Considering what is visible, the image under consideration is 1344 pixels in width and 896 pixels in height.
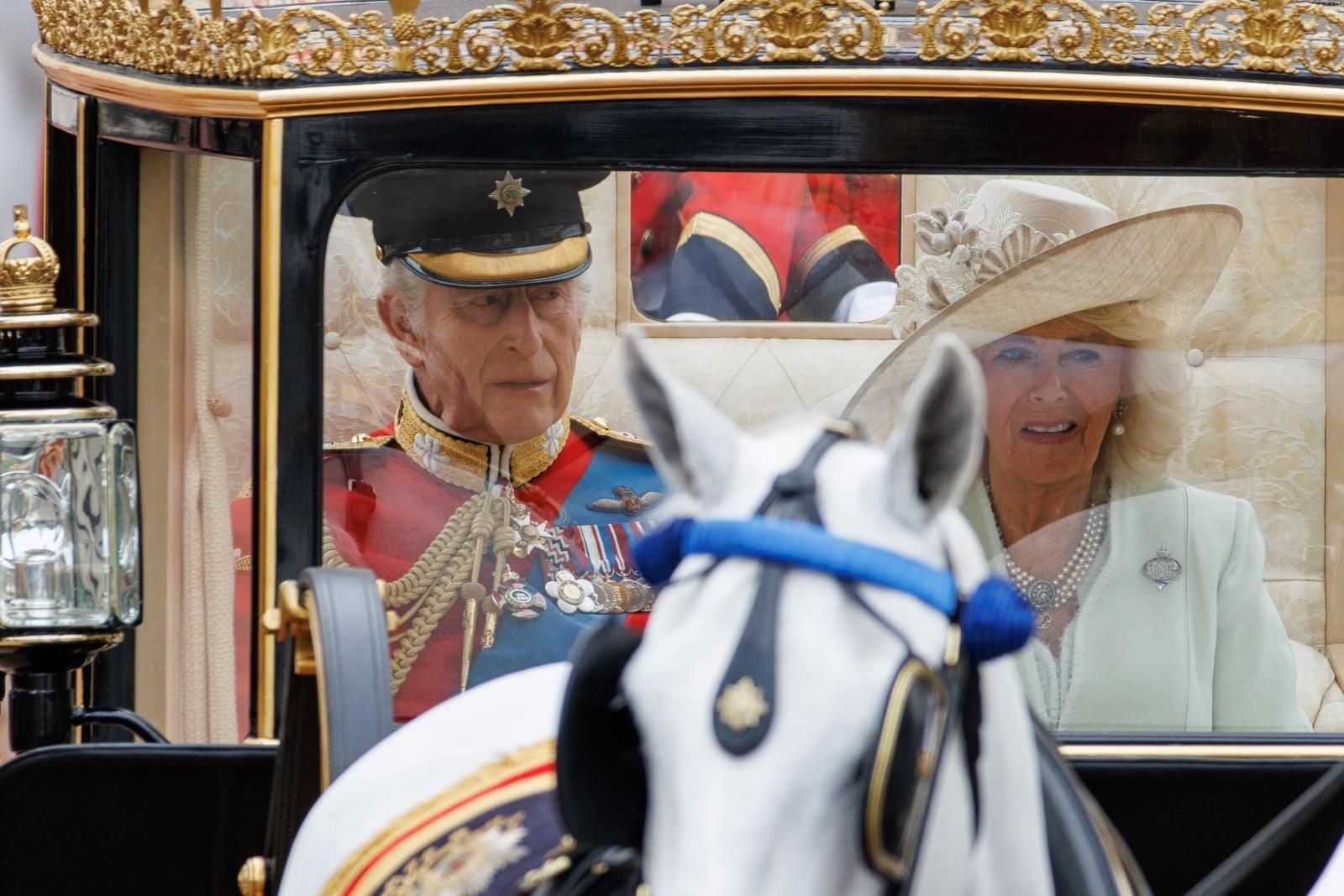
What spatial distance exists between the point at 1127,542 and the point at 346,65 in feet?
2.96

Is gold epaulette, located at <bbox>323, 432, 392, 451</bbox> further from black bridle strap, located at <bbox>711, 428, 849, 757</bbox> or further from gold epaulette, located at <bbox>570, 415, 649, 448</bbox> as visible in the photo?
black bridle strap, located at <bbox>711, 428, 849, 757</bbox>

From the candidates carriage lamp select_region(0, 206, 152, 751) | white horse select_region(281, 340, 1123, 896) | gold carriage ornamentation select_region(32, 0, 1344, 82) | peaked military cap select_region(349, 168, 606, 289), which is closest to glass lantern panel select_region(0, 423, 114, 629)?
carriage lamp select_region(0, 206, 152, 751)

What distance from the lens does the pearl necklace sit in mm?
1757

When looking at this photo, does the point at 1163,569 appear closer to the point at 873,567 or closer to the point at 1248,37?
the point at 1248,37

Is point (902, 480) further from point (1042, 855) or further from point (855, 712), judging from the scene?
point (1042, 855)

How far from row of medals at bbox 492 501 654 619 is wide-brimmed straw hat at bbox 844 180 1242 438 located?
0.28 m

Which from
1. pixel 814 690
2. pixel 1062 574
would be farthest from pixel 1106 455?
pixel 814 690

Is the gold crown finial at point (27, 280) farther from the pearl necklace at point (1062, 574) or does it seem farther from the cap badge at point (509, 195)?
the pearl necklace at point (1062, 574)

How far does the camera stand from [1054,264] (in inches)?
69.5

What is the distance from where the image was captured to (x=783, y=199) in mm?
1759

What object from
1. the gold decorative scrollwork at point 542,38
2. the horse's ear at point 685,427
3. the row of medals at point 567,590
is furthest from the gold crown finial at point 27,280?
the horse's ear at point 685,427

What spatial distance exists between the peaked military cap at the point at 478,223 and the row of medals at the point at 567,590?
24 cm

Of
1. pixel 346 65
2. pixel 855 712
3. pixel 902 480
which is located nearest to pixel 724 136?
pixel 346 65

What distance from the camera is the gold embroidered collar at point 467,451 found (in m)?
1.79
